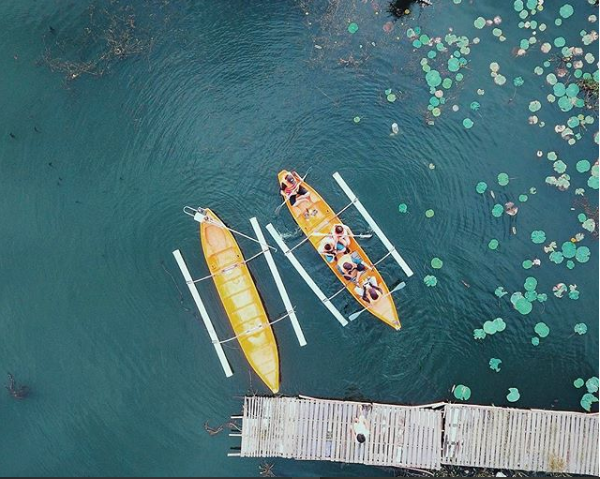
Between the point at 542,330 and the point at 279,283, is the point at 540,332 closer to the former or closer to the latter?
the point at 542,330

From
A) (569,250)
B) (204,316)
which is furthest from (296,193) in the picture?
(569,250)

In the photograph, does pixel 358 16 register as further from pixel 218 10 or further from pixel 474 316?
pixel 474 316

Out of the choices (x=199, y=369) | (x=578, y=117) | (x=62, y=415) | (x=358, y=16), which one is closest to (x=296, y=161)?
(x=358, y=16)

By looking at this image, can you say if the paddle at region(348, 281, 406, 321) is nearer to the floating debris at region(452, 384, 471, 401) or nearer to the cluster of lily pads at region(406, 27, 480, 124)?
the floating debris at region(452, 384, 471, 401)

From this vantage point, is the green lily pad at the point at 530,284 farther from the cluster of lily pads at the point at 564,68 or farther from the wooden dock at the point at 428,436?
the cluster of lily pads at the point at 564,68

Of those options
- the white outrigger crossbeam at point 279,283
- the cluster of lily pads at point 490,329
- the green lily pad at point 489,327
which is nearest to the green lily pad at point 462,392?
the cluster of lily pads at point 490,329

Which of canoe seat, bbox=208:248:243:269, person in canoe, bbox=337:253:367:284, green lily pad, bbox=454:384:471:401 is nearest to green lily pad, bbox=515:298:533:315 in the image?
green lily pad, bbox=454:384:471:401

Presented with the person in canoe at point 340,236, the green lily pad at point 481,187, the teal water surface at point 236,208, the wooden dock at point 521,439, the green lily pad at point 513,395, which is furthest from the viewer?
the green lily pad at point 481,187

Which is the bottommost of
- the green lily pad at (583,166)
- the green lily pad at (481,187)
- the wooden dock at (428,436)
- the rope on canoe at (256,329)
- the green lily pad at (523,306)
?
the wooden dock at (428,436)

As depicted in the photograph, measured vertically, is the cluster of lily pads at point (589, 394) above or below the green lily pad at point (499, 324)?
below
